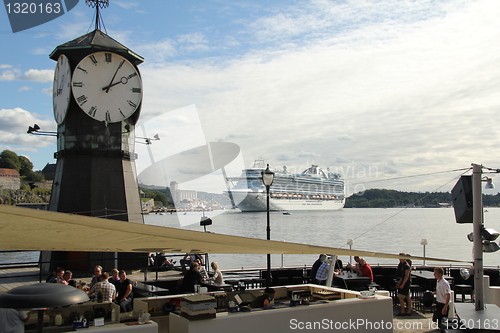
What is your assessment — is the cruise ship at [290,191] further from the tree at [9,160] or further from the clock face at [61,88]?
the clock face at [61,88]

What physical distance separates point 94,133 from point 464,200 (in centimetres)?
1137

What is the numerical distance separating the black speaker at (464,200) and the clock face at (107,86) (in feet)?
35.8

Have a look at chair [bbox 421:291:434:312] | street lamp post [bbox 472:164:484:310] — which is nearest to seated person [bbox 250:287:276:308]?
street lamp post [bbox 472:164:484:310]

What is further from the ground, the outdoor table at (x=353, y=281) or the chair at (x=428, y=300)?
the outdoor table at (x=353, y=281)

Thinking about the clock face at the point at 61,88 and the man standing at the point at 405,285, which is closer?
the man standing at the point at 405,285

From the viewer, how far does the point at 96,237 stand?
201 inches

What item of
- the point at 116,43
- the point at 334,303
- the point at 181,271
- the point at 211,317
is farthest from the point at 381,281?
the point at 116,43

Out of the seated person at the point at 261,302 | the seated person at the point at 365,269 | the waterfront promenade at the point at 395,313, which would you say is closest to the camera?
the seated person at the point at 261,302

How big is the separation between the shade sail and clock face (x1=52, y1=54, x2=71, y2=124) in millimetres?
10751

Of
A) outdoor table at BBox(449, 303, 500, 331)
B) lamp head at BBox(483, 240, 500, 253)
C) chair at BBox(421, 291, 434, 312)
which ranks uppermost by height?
lamp head at BBox(483, 240, 500, 253)

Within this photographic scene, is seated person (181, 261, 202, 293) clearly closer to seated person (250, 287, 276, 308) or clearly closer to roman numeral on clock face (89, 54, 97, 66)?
seated person (250, 287, 276, 308)

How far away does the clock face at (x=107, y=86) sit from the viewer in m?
14.9

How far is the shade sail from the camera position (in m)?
4.68

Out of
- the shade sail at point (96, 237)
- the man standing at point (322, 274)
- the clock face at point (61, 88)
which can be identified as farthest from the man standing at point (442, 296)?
the clock face at point (61, 88)
